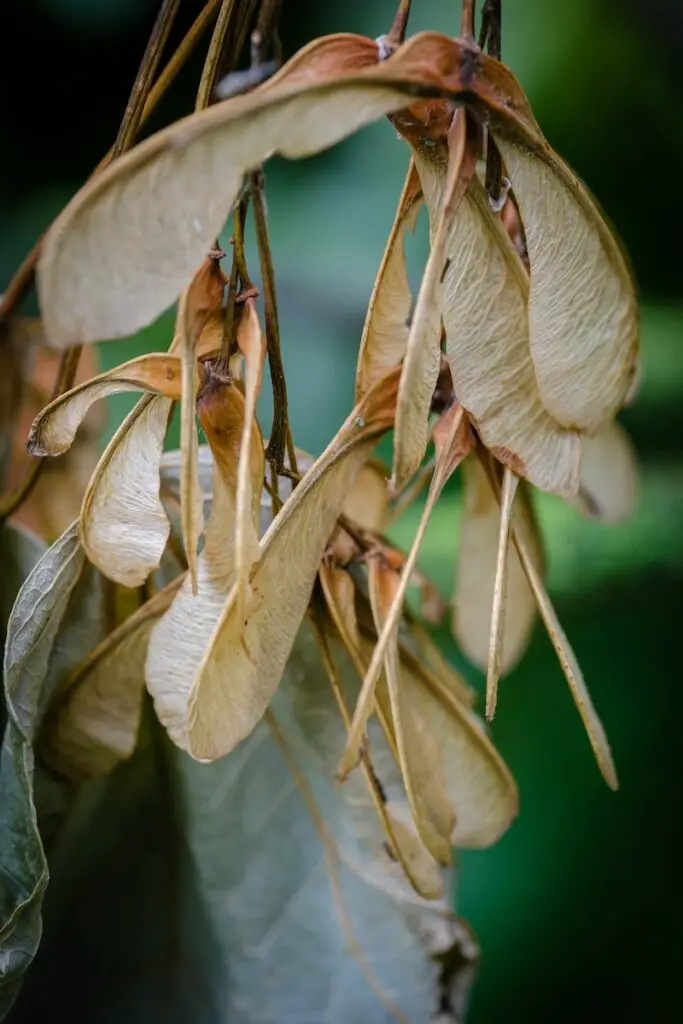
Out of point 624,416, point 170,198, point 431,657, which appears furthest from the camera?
point 624,416

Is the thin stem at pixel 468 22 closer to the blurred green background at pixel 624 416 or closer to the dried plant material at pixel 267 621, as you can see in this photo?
the dried plant material at pixel 267 621

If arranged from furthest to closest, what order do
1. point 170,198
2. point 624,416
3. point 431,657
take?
point 624,416
point 431,657
point 170,198

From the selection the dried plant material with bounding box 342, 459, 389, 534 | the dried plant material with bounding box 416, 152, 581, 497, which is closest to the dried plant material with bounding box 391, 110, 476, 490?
the dried plant material with bounding box 416, 152, 581, 497

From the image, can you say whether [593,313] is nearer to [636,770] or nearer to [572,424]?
[572,424]

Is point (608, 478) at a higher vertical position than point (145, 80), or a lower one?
lower

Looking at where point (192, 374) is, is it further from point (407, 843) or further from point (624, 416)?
point (624, 416)

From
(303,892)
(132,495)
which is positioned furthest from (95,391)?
(303,892)

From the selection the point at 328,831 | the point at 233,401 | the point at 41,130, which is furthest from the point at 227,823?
the point at 41,130

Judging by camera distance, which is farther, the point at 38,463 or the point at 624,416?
the point at 624,416
